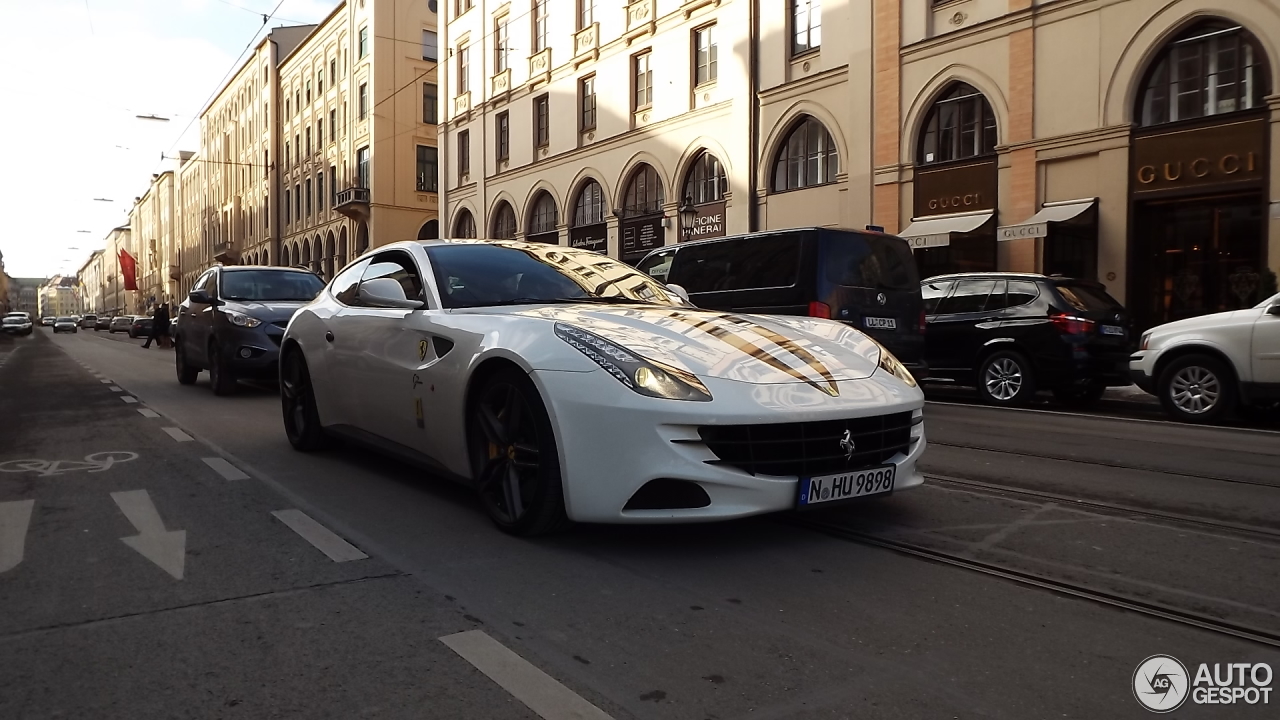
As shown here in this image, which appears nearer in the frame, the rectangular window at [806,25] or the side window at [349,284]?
the side window at [349,284]

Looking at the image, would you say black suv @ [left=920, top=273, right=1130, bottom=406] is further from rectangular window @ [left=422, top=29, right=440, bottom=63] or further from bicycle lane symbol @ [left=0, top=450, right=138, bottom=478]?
rectangular window @ [left=422, top=29, right=440, bottom=63]

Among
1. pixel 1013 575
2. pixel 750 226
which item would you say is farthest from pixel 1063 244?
pixel 1013 575

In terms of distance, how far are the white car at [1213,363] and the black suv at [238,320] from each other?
9.55 meters

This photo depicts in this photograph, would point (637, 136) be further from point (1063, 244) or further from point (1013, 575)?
point (1013, 575)

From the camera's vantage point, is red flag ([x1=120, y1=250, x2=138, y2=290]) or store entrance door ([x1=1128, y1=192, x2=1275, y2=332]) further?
red flag ([x1=120, y1=250, x2=138, y2=290])

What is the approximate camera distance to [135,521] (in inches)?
190

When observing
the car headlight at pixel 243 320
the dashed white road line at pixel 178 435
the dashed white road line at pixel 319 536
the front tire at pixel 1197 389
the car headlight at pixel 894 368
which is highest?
the car headlight at pixel 243 320

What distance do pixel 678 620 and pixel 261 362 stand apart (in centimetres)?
933

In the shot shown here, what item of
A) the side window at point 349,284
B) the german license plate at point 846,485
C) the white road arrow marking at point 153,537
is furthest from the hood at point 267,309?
the german license plate at point 846,485

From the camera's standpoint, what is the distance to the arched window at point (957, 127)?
19109mm

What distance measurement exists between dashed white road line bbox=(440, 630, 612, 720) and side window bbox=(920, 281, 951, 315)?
10.8m

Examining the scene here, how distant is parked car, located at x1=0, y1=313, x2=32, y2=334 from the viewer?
6347 centimetres

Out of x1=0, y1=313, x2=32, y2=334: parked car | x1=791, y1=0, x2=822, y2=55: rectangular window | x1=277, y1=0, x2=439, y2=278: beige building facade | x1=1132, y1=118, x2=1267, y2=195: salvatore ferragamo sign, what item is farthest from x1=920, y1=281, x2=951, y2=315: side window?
x1=0, y1=313, x2=32, y2=334: parked car

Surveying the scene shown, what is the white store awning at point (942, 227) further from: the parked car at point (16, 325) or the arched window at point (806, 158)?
the parked car at point (16, 325)
